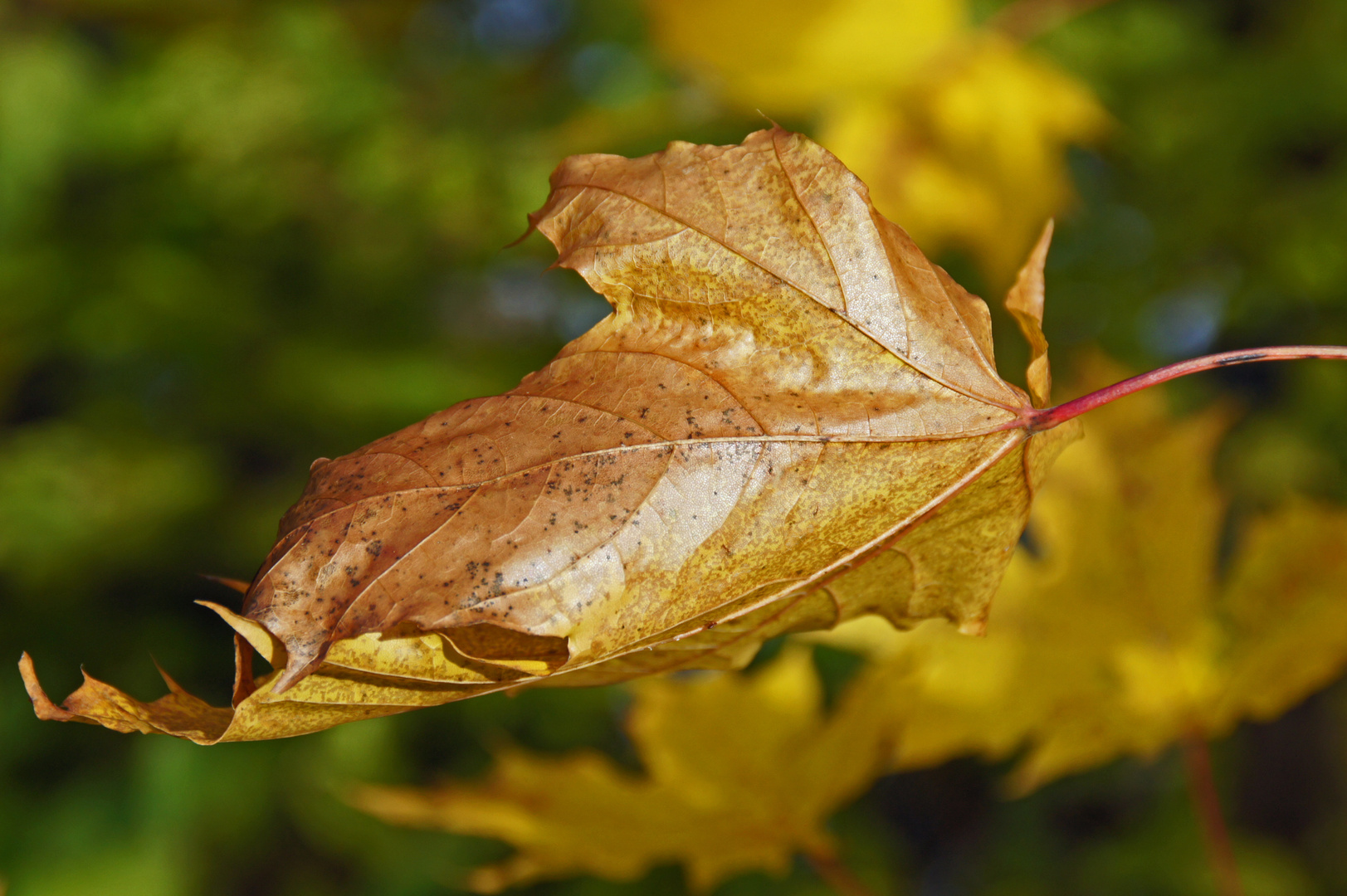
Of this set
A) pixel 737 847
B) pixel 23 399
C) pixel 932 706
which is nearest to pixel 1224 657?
pixel 932 706

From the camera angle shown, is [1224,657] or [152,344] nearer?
[1224,657]

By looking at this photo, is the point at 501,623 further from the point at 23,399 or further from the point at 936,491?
the point at 23,399

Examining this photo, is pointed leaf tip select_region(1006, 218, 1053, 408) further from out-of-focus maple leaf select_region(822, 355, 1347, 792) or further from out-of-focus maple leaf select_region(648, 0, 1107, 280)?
out-of-focus maple leaf select_region(648, 0, 1107, 280)

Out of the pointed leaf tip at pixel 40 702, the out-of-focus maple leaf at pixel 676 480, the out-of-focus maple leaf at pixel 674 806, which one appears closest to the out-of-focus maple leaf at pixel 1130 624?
the out-of-focus maple leaf at pixel 674 806

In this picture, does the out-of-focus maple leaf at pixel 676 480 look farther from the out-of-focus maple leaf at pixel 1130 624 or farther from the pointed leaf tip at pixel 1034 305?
the out-of-focus maple leaf at pixel 1130 624

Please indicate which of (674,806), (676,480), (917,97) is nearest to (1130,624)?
(674,806)

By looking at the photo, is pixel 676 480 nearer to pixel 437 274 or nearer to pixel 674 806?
pixel 674 806

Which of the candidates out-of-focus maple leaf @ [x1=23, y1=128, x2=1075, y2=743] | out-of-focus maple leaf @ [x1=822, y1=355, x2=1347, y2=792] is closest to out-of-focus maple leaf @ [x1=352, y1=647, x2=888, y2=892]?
out-of-focus maple leaf @ [x1=822, y1=355, x2=1347, y2=792]
